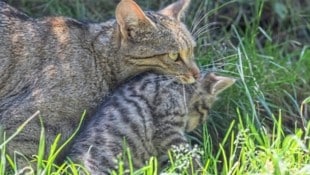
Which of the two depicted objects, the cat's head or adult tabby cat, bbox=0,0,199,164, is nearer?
adult tabby cat, bbox=0,0,199,164

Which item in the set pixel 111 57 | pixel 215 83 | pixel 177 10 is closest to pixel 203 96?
pixel 215 83

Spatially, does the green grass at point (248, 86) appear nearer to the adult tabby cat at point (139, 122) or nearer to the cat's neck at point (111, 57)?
the adult tabby cat at point (139, 122)

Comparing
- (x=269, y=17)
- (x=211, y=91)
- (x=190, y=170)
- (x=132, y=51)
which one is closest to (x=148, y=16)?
(x=132, y=51)

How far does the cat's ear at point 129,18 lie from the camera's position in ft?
18.1

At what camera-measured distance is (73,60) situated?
563 cm

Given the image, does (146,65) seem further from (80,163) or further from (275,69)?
(275,69)

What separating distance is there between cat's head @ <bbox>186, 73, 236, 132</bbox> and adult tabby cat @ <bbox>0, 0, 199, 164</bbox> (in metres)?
0.09

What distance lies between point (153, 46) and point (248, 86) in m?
0.90

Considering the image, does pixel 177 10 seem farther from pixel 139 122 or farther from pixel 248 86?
pixel 139 122

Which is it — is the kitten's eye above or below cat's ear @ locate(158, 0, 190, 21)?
below

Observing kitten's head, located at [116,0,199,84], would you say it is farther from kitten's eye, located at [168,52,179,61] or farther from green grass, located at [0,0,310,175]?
green grass, located at [0,0,310,175]

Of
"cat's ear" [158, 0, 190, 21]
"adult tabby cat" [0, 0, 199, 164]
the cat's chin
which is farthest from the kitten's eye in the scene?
"cat's ear" [158, 0, 190, 21]

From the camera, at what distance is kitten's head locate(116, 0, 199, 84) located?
18.4 ft

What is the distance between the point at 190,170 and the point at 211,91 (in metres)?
0.57
